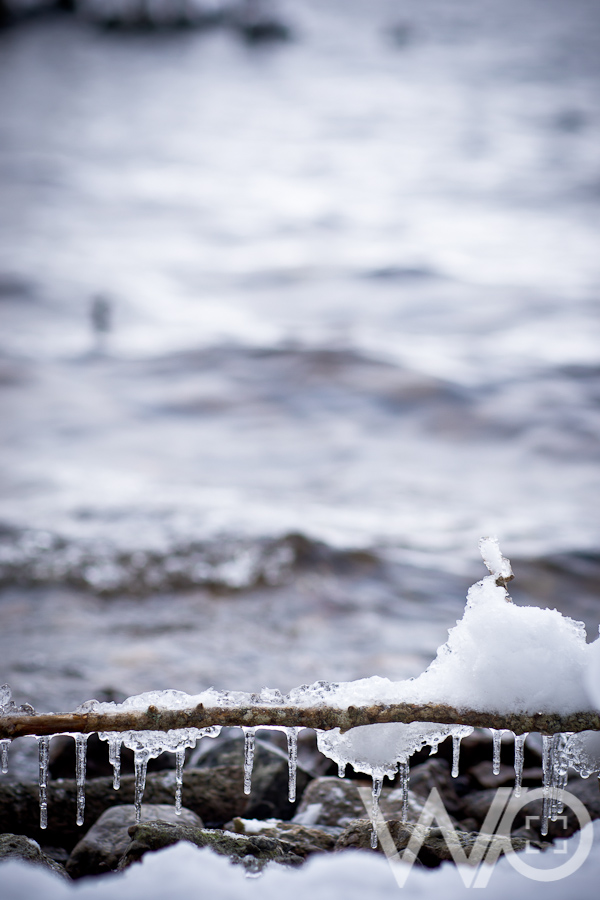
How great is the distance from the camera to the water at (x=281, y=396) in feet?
12.1

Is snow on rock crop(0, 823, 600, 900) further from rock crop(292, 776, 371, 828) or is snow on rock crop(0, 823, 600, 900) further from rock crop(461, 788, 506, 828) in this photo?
rock crop(461, 788, 506, 828)

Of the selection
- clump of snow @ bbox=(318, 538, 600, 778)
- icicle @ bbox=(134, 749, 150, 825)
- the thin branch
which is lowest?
icicle @ bbox=(134, 749, 150, 825)

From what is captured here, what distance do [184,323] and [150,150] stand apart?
1017 cm

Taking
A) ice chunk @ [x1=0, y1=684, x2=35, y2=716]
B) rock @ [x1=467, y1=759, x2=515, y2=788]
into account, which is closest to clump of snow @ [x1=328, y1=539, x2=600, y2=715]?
ice chunk @ [x1=0, y1=684, x2=35, y2=716]

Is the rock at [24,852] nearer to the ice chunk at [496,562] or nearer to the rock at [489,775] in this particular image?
the ice chunk at [496,562]

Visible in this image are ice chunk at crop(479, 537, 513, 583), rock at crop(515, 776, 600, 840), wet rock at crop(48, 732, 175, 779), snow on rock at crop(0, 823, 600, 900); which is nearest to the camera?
snow on rock at crop(0, 823, 600, 900)

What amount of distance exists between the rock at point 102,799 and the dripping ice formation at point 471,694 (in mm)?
427

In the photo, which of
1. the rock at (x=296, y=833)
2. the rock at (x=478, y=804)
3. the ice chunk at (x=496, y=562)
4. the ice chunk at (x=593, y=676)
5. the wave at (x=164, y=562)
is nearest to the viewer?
the ice chunk at (x=593, y=676)

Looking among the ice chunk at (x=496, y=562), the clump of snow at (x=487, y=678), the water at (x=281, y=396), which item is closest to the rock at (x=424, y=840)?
the clump of snow at (x=487, y=678)

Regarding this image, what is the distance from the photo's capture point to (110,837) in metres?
1.71

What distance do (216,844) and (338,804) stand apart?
535 mm

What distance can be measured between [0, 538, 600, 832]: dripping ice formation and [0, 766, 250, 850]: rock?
1.40ft

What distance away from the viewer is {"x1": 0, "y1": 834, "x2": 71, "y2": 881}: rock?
4.77ft

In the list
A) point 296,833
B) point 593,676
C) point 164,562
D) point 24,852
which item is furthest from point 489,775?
point 164,562
